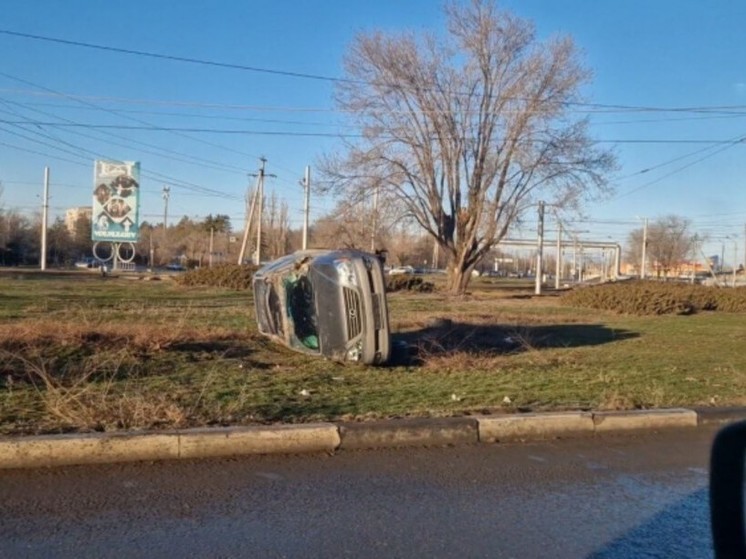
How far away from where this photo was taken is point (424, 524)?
4.80 m

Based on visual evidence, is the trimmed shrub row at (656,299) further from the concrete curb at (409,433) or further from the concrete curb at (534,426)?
the concrete curb at (409,433)

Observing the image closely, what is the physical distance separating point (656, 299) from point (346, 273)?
20.0 metres

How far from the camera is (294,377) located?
987 cm

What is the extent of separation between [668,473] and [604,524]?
153 cm

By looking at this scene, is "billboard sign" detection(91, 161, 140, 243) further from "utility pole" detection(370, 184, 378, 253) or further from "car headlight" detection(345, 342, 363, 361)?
"car headlight" detection(345, 342, 363, 361)

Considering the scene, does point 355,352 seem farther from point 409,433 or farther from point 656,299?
point 656,299

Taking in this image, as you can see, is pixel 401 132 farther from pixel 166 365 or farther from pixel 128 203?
pixel 166 365

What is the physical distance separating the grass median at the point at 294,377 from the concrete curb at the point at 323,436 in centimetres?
44

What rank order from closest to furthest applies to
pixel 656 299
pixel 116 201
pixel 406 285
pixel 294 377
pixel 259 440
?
pixel 259 440, pixel 294 377, pixel 656 299, pixel 116 201, pixel 406 285

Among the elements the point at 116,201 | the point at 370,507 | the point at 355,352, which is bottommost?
the point at 370,507

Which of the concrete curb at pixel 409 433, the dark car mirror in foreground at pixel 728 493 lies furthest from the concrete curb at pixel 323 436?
the dark car mirror in foreground at pixel 728 493

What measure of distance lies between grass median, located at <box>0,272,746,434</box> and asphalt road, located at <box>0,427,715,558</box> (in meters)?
1.06

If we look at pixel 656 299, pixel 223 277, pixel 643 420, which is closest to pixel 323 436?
pixel 643 420

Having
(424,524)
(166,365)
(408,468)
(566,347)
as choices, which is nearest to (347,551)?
(424,524)
